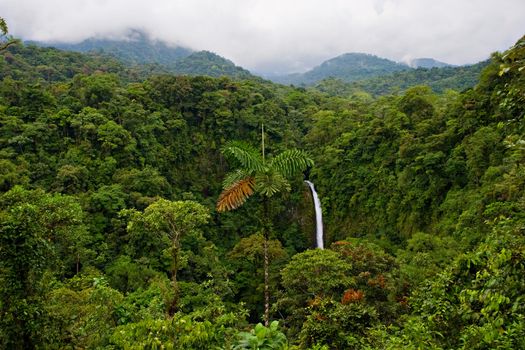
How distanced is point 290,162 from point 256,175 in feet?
2.69

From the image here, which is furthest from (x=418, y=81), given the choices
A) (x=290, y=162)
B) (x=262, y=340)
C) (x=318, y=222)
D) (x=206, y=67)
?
(x=262, y=340)

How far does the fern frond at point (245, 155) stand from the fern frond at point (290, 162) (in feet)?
1.19

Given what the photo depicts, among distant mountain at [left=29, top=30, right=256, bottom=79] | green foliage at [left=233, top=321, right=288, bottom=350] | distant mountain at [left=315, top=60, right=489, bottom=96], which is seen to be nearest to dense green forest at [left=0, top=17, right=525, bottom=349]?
green foliage at [left=233, top=321, right=288, bottom=350]

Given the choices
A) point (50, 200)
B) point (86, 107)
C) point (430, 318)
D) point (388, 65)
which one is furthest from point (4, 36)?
point (388, 65)

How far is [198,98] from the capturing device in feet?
107

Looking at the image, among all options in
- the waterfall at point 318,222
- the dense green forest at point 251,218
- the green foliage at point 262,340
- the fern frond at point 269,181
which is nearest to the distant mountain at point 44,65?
the dense green forest at point 251,218

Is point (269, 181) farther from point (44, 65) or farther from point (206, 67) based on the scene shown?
point (206, 67)

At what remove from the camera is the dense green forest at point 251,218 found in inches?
161

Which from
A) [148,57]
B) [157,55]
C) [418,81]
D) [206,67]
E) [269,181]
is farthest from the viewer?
[157,55]

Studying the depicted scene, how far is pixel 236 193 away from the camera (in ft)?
25.8

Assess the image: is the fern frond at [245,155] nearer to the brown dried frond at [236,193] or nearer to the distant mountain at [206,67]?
the brown dried frond at [236,193]

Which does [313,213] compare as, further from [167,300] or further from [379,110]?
[167,300]

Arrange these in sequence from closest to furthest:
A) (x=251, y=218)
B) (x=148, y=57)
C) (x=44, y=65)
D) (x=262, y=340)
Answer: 1. (x=262, y=340)
2. (x=251, y=218)
3. (x=44, y=65)
4. (x=148, y=57)

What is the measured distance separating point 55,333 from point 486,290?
20.4 feet
